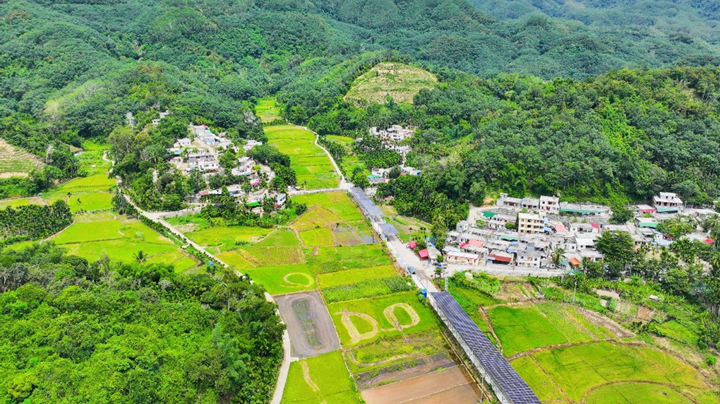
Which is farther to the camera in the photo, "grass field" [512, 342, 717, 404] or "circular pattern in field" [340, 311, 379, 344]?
"circular pattern in field" [340, 311, 379, 344]

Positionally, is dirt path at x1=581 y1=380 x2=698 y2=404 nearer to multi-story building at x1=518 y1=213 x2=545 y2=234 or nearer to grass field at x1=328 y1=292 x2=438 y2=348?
grass field at x1=328 y1=292 x2=438 y2=348

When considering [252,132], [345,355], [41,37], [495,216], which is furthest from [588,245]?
[41,37]

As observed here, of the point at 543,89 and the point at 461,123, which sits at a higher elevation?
the point at 543,89

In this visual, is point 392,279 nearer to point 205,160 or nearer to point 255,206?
point 255,206

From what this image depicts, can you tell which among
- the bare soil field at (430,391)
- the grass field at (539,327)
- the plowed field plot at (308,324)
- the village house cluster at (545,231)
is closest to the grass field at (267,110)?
the village house cluster at (545,231)

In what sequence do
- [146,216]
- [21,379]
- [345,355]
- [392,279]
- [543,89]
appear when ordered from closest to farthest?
[21,379] < [345,355] < [392,279] < [146,216] < [543,89]

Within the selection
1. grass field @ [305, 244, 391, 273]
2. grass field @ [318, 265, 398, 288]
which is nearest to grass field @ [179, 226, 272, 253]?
grass field @ [305, 244, 391, 273]

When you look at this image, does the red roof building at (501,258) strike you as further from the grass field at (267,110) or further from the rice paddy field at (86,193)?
the grass field at (267,110)
